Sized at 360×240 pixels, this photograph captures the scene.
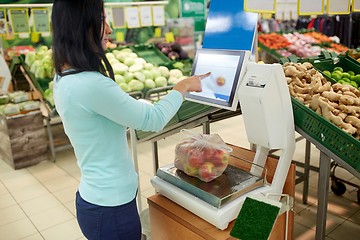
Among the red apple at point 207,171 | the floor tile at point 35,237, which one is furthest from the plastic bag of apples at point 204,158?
the floor tile at point 35,237

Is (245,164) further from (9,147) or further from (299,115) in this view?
(9,147)

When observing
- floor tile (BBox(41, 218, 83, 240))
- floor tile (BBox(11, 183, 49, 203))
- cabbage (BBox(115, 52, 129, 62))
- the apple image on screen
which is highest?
the apple image on screen

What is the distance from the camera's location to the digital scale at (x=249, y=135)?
159 centimetres

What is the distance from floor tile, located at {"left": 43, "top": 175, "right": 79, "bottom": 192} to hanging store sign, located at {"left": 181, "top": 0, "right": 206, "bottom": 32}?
3.54 metres

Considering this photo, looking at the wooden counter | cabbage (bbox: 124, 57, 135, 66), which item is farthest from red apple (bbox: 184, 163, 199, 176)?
cabbage (bbox: 124, 57, 135, 66)

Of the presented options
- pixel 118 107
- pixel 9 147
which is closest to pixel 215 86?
pixel 118 107

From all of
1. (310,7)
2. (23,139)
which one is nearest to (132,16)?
(23,139)

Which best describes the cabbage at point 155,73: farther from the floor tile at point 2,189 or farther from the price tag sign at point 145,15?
the floor tile at point 2,189

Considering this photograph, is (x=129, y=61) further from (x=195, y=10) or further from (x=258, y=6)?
(x=258, y=6)

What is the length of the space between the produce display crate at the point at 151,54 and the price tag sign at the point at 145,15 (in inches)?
21.4

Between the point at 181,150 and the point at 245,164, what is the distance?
413mm

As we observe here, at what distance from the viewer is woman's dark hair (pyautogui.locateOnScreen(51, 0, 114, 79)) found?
4.26 ft

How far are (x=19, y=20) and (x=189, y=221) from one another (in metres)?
4.92

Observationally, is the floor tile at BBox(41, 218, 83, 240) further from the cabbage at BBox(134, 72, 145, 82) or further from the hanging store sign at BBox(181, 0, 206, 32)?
the hanging store sign at BBox(181, 0, 206, 32)
